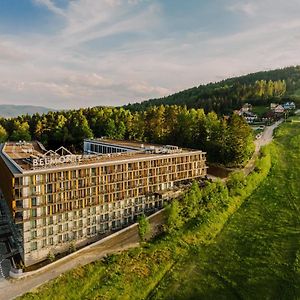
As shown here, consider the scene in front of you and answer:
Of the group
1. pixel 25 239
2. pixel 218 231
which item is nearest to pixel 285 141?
pixel 218 231

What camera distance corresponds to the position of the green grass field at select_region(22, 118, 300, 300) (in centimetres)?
4956

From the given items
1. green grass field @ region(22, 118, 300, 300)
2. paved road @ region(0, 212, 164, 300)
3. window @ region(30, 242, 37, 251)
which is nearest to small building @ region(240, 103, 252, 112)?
green grass field @ region(22, 118, 300, 300)

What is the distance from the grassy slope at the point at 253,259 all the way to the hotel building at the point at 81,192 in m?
15.6

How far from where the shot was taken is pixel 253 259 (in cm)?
5728

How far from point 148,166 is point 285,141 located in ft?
198

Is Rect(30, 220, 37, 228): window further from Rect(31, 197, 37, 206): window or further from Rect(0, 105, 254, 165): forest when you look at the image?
Rect(0, 105, 254, 165): forest

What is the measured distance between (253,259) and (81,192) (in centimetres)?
3055

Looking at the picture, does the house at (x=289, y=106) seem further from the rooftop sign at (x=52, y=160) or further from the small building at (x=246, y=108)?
the rooftop sign at (x=52, y=160)

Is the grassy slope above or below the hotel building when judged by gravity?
below

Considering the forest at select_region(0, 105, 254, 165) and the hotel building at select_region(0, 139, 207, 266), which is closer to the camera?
the hotel building at select_region(0, 139, 207, 266)

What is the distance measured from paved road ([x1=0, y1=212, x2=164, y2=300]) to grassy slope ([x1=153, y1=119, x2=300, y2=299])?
10.0 meters

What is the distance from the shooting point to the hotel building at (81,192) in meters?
55.4

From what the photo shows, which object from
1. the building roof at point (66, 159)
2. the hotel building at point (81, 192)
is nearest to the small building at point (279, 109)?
the hotel building at point (81, 192)

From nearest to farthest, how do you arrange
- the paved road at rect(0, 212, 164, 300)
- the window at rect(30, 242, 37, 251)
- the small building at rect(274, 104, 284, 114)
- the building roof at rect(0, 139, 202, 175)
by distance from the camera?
1. the paved road at rect(0, 212, 164, 300)
2. the window at rect(30, 242, 37, 251)
3. the building roof at rect(0, 139, 202, 175)
4. the small building at rect(274, 104, 284, 114)
